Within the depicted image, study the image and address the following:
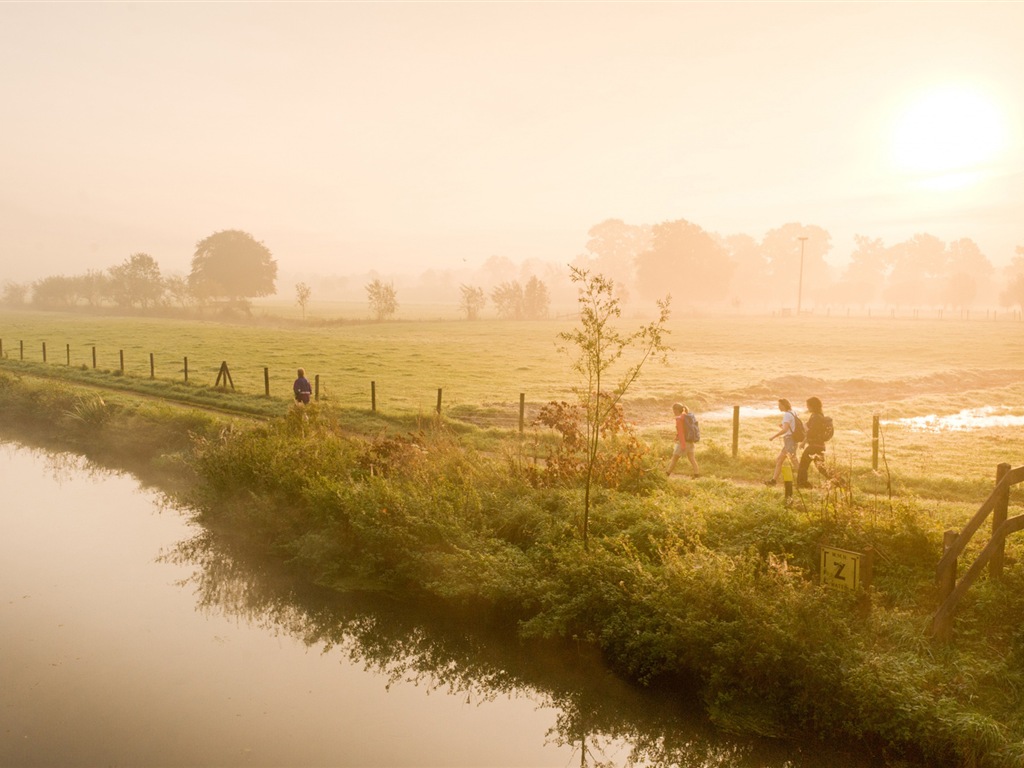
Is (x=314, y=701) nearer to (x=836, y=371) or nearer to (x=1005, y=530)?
(x=1005, y=530)

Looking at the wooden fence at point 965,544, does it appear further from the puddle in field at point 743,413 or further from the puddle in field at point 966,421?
the puddle in field at point 743,413

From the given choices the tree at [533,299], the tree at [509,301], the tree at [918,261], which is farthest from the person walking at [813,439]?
the tree at [918,261]

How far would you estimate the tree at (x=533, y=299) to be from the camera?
11006 cm

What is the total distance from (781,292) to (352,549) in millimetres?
169625

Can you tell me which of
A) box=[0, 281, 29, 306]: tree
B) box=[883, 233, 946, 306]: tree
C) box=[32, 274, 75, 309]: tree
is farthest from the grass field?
box=[883, 233, 946, 306]: tree

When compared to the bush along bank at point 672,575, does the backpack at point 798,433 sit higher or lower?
higher

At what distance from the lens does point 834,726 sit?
906 centimetres

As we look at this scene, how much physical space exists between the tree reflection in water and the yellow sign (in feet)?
6.80

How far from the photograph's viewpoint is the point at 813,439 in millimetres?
15961

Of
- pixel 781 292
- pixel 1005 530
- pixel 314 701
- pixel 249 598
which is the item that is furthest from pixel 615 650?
pixel 781 292

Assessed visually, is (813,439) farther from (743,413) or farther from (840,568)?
(743,413)

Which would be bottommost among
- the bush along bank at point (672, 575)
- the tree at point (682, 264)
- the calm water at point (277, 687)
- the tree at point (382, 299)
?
the calm water at point (277, 687)

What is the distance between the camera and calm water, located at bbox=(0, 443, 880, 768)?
9188 mm

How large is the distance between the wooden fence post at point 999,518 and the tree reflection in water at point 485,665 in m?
3.42
